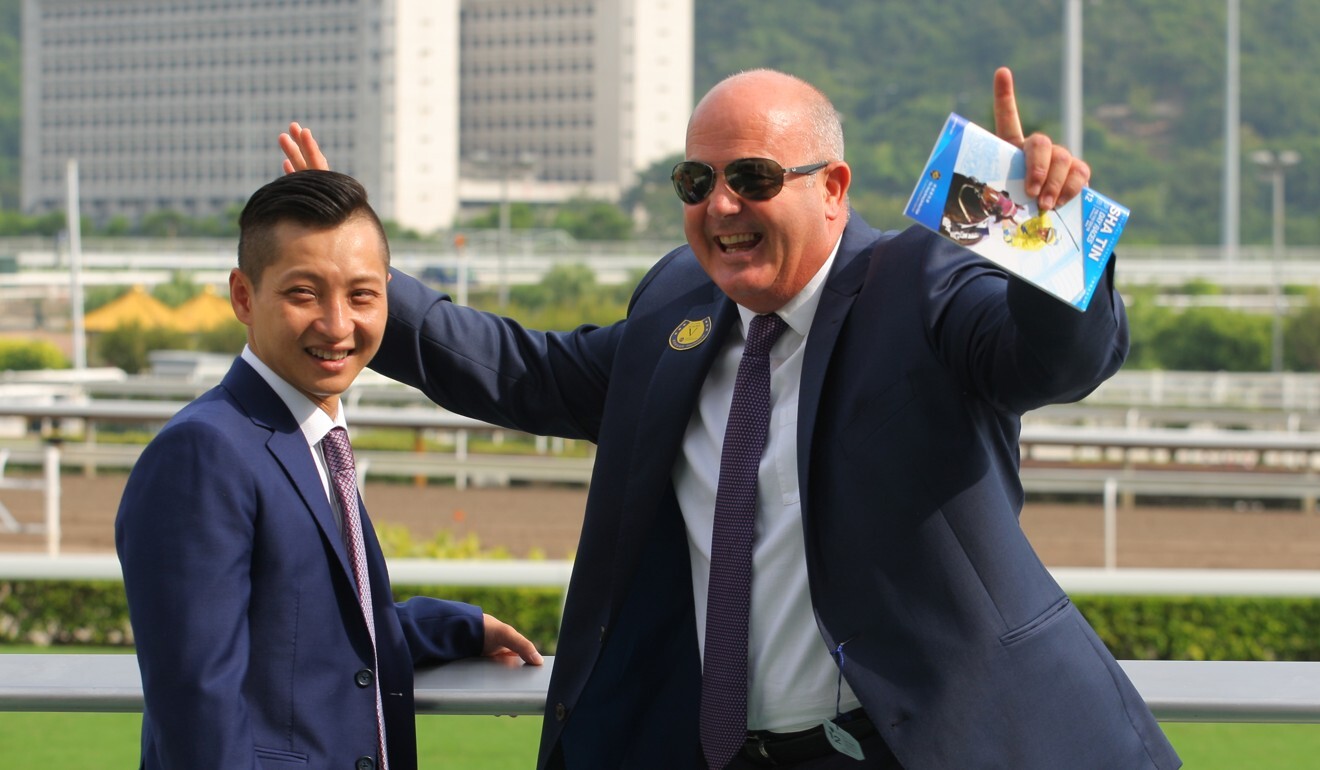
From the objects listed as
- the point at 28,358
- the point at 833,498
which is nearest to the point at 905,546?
the point at 833,498

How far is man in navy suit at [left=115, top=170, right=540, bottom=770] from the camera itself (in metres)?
1.50

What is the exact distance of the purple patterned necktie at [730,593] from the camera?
1.80 m

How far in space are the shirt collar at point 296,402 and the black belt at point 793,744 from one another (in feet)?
2.03

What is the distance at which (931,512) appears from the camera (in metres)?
1.70

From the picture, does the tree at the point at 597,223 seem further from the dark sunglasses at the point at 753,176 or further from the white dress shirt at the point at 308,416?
the white dress shirt at the point at 308,416

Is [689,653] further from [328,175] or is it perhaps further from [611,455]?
[328,175]

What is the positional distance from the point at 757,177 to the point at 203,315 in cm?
3752

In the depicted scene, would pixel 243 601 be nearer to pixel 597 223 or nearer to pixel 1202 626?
pixel 1202 626

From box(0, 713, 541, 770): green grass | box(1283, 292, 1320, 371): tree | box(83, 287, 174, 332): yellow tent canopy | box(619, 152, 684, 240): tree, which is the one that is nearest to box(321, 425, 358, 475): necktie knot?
box(0, 713, 541, 770): green grass

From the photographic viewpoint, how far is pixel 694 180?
1878 mm

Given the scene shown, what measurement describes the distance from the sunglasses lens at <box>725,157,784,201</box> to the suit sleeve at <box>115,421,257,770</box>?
673 mm

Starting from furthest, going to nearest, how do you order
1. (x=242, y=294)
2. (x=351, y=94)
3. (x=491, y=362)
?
(x=351, y=94) < (x=491, y=362) < (x=242, y=294)

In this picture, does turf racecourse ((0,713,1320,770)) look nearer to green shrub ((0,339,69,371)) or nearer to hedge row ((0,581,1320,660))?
hedge row ((0,581,1320,660))

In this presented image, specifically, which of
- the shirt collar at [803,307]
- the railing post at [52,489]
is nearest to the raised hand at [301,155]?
the shirt collar at [803,307]
